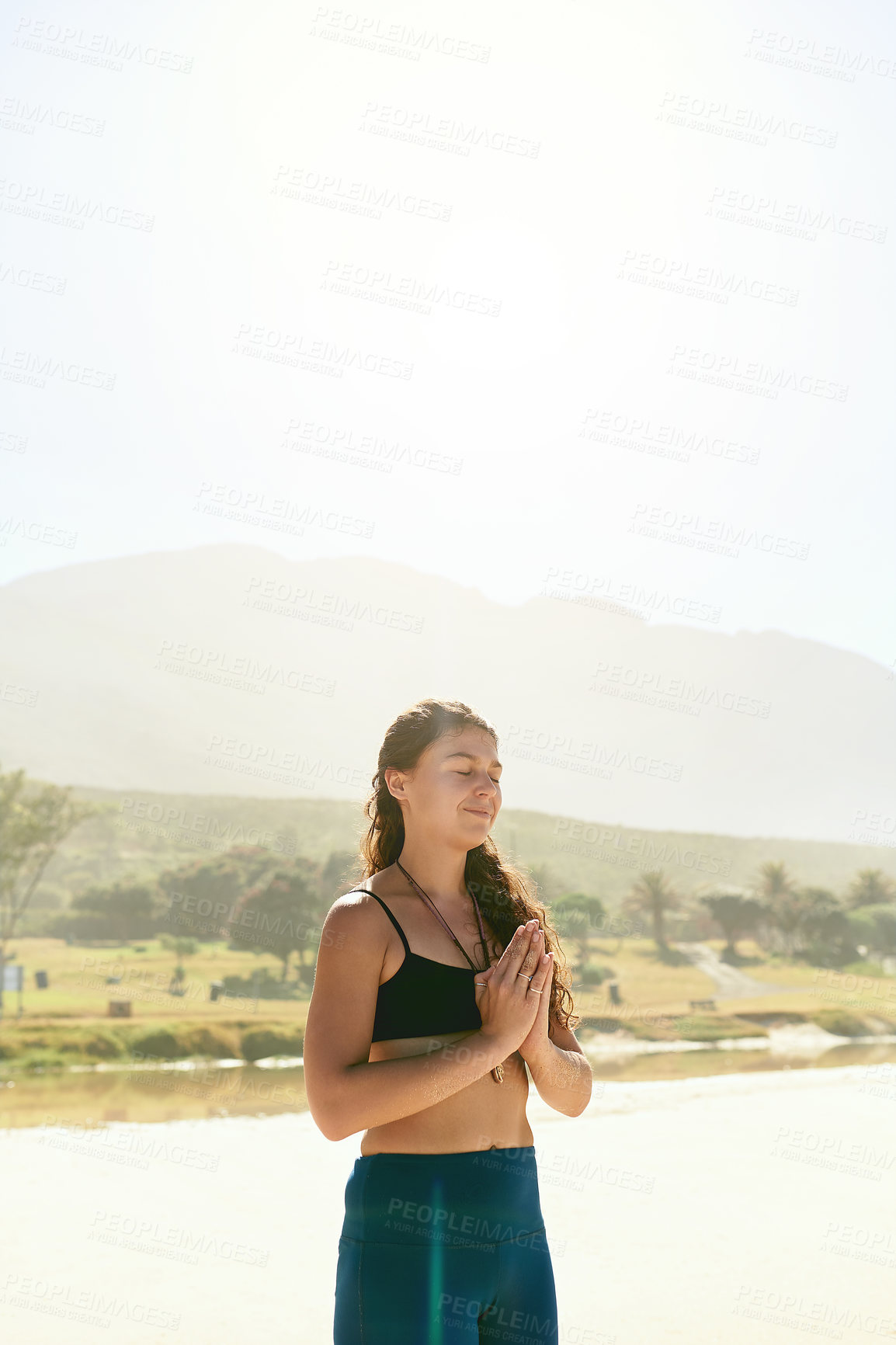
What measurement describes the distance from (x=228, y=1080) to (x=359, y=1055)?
1992 centimetres

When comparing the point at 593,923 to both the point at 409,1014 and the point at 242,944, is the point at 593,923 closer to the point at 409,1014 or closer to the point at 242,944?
the point at 242,944

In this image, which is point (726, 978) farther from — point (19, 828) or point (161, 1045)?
point (19, 828)

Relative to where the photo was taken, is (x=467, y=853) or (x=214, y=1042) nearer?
(x=467, y=853)

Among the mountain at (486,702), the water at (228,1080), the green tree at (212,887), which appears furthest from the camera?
the mountain at (486,702)

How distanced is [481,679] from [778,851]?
135 ft

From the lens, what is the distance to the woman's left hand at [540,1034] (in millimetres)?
1811

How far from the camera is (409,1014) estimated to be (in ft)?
5.80

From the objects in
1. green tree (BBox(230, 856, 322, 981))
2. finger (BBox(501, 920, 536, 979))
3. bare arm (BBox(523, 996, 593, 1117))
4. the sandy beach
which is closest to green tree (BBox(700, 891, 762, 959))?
green tree (BBox(230, 856, 322, 981))

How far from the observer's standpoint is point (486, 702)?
290ft

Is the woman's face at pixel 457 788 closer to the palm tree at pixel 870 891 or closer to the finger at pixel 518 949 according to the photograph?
the finger at pixel 518 949

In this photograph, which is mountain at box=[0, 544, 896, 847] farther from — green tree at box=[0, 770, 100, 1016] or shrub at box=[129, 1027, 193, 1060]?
shrub at box=[129, 1027, 193, 1060]

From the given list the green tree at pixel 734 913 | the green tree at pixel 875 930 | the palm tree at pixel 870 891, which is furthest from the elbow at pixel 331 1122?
the palm tree at pixel 870 891

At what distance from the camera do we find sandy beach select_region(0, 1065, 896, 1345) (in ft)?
18.9

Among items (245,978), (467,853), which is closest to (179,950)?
(245,978)
